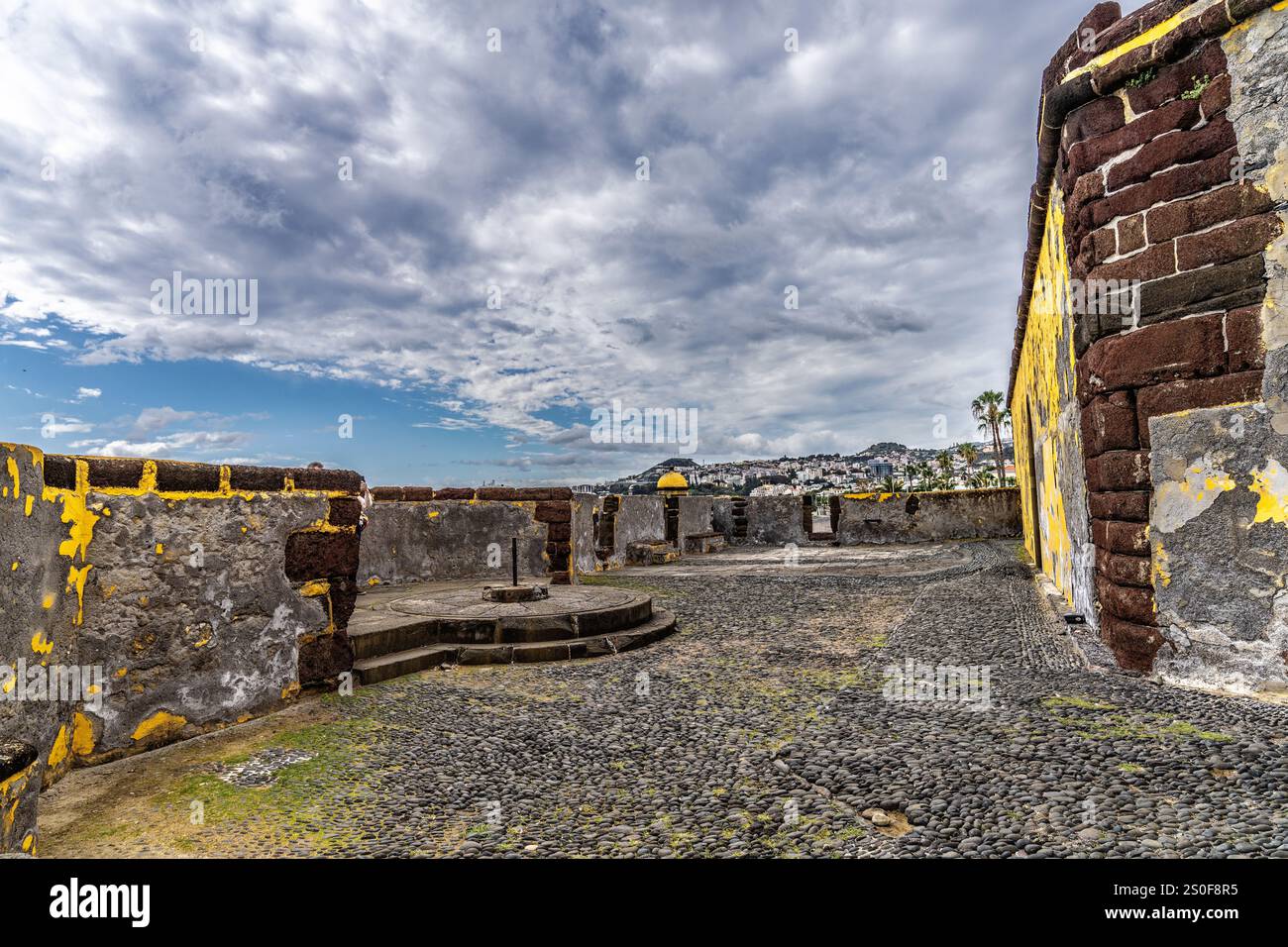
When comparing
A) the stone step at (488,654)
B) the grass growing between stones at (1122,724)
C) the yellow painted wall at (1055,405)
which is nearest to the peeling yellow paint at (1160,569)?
the grass growing between stones at (1122,724)

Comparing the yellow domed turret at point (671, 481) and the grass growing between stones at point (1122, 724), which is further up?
the yellow domed turret at point (671, 481)

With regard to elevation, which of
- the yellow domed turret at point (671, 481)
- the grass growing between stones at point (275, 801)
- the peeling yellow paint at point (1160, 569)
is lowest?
the grass growing between stones at point (275, 801)

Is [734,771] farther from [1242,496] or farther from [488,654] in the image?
[1242,496]

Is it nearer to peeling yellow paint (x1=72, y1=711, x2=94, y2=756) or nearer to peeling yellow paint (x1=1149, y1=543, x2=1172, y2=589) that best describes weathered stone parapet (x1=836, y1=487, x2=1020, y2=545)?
peeling yellow paint (x1=1149, y1=543, x2=1172, y2=589)

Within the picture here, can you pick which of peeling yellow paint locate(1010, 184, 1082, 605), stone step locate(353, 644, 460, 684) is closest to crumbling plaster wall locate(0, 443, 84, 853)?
stone step locate(353, 644, 460, 684)

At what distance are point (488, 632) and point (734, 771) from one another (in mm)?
3512

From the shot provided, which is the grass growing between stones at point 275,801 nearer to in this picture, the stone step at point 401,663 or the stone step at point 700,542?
the stone step at point 401,663

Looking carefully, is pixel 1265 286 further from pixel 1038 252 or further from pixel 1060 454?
pixel 1038 252

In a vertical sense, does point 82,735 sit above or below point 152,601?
below

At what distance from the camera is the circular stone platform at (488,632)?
5.80m

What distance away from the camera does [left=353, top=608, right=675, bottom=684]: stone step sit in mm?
5523

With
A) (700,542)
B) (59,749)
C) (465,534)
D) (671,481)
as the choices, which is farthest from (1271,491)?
(671,481)

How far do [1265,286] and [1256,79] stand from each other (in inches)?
49.5

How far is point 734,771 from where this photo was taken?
3.31 metres
